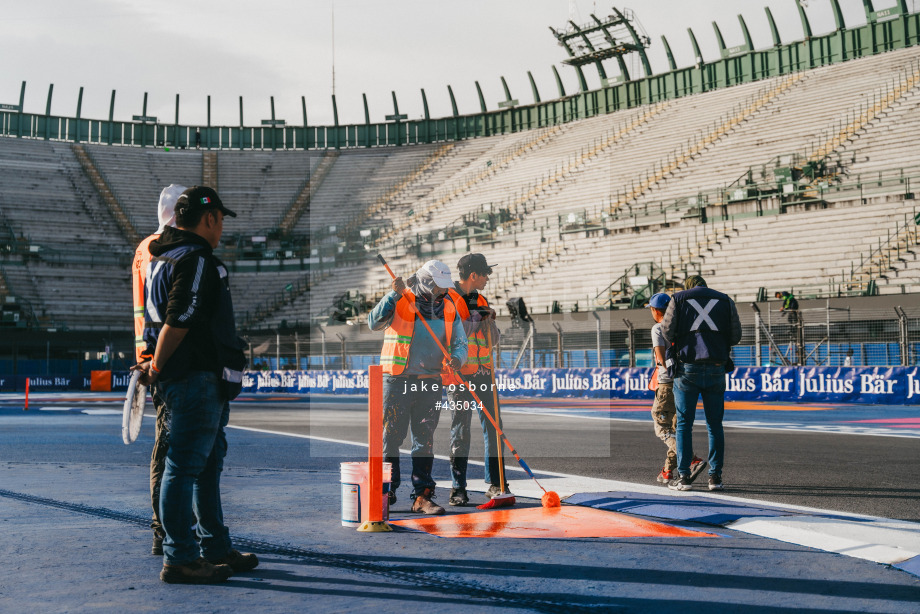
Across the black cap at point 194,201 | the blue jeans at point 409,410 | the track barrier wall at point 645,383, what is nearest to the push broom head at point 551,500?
the blue jeans at point 409,410

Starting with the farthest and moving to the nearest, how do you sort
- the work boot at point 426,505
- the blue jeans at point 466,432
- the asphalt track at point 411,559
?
the blue jeans at point 466,432, the work boot at point 426,505, the asphalt track at point 411,559

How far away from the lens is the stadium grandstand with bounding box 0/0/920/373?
28172mm

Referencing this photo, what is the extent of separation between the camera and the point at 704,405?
7.81m

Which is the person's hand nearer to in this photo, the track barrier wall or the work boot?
the work boot

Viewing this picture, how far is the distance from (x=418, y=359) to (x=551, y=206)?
36.9 metres

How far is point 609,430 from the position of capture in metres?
15.3

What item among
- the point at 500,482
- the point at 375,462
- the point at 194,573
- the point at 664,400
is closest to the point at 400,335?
the point at 375,462

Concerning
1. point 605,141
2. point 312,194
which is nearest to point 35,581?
point 605,141

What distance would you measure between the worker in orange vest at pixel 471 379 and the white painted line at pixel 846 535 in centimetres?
201

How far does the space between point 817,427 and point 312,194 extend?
46.1 m

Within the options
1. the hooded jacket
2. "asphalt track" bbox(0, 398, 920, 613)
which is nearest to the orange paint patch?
"asphalt track" bbox(0, 398, 920, 613)

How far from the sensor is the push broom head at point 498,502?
6574mm

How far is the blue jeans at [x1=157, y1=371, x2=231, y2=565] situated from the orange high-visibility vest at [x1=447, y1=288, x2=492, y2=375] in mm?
2611

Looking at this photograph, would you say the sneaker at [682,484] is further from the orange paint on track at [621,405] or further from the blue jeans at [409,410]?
the orange paint on track at [621,405]
